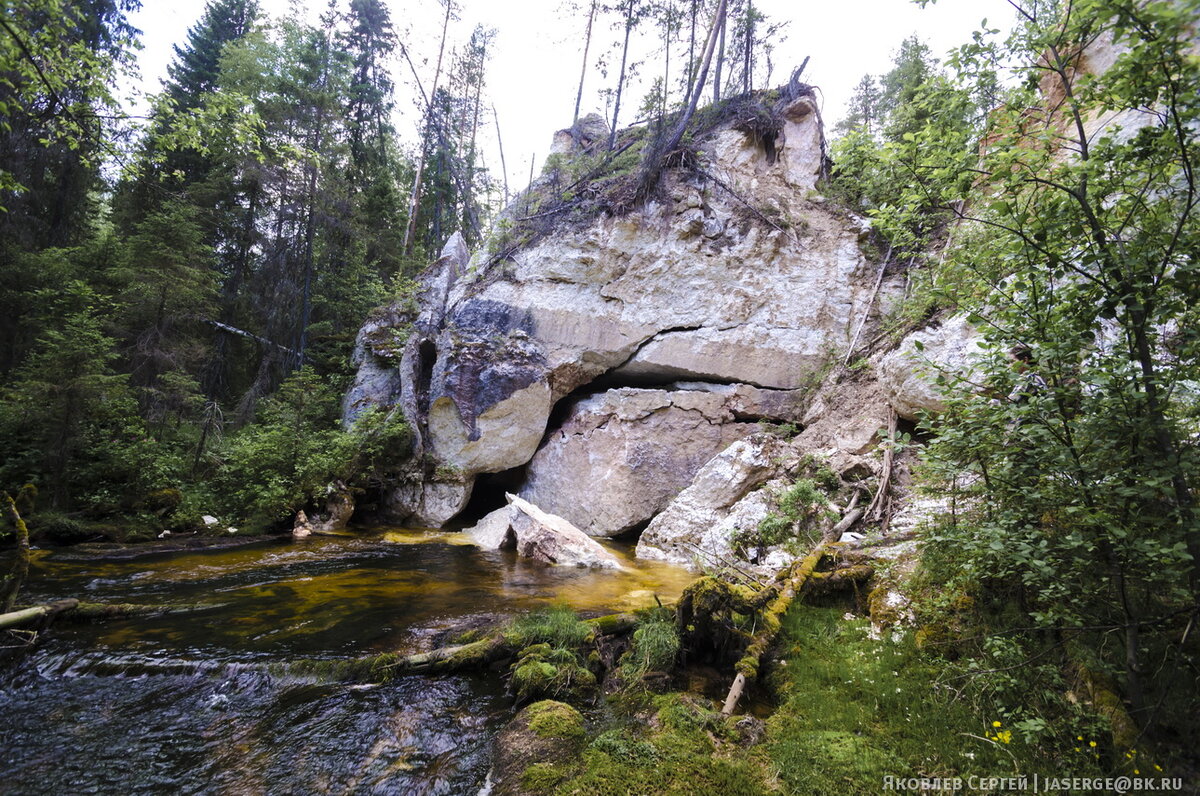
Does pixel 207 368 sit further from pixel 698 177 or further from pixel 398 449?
pixel 698 177

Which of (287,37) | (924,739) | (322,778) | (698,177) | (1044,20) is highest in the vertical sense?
(287,37)

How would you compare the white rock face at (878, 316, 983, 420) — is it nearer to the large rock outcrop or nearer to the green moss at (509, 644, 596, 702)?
the large rock outcrop

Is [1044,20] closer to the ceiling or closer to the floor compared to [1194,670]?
closer to the ceiling

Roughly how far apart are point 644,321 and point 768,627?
9557mm

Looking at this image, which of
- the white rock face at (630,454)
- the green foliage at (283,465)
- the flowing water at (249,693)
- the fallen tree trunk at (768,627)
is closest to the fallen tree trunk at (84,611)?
the flowing water at (249,693)

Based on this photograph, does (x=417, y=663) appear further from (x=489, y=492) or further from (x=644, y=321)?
(x=489, y=492)

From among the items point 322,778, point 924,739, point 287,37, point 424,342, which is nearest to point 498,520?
point 424,342

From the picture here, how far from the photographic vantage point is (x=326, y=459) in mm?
11148

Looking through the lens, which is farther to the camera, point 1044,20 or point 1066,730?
point 1044,20

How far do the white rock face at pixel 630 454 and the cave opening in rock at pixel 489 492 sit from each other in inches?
46.3

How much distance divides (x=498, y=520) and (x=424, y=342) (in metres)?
6.03

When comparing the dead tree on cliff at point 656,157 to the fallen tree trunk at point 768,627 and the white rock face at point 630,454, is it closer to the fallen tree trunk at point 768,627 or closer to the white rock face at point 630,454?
the white rock face at point 630,454

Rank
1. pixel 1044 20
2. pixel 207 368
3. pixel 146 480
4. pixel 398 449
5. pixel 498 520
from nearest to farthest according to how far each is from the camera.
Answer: pixel 1044 20 < pixel 146 480 < pixel 498 520 < pixel 398 449 < pixel 207 368

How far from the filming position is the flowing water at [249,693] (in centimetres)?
283
